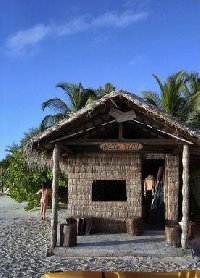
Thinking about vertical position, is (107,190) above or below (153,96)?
below

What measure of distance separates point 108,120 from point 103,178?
2.20m

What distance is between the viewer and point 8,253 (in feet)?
32.6

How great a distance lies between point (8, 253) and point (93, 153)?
150 inches

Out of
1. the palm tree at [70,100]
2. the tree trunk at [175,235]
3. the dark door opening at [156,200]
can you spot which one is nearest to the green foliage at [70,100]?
the palm tree at [70,100]

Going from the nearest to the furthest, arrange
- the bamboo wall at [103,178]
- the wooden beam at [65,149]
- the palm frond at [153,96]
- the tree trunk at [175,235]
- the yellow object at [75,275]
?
1. the yellow object at [75,275]
2. the tree trunk at [175,235]
3. the wooden beam at [65,149]
4. the bamboo wall at [103,178]
5. the palm frond at [153,96]

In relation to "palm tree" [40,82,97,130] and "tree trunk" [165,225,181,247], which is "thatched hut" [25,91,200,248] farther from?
"palm tree" [40,82,97,130]

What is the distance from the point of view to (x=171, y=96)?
21641 mm

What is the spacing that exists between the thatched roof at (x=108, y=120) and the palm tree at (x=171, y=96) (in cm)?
1109

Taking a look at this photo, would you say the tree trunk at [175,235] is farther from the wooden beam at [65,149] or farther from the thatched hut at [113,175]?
the wooden beam at [65,149]

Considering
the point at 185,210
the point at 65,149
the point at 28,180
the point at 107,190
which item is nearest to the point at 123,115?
the point at 65,149

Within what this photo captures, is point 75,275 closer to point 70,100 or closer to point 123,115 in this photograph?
point 123,115

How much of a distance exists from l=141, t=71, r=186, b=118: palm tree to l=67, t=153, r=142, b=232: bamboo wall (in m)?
9.30

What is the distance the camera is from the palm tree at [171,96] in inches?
851

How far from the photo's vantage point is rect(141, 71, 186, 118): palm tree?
21609 mm
